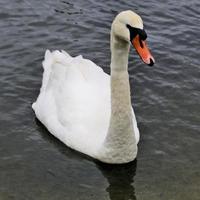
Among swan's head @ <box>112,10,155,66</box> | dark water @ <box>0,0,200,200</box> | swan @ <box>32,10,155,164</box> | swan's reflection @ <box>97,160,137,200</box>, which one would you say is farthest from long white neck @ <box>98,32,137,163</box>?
swan's head @ <box>112,10,155,66</box>

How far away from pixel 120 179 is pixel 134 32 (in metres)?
2.20

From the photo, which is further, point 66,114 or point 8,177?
point 66,114

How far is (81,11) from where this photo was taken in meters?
14.2

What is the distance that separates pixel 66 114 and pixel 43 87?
4.81ft

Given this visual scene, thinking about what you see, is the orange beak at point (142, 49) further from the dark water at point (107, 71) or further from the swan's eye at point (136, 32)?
the dark water at point (107, 71)

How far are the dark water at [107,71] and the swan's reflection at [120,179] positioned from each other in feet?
0.05

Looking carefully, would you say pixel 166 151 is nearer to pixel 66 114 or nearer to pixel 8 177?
pixel 66 114

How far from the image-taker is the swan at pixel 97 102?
768cm

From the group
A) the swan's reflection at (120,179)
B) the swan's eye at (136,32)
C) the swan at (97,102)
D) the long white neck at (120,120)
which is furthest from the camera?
the swan's reflection at (120,179)

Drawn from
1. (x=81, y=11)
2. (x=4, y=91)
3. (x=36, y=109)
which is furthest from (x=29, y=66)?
(x=81, y=11)

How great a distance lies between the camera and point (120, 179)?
851 centimetres

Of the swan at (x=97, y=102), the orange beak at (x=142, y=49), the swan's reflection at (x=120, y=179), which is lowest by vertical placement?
the swan's reflection at (x=120, y=179)

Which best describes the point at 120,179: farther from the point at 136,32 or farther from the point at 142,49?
the point at 136,32

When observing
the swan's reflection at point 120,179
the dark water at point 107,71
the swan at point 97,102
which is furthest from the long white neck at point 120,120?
the dark water at point 107,71
